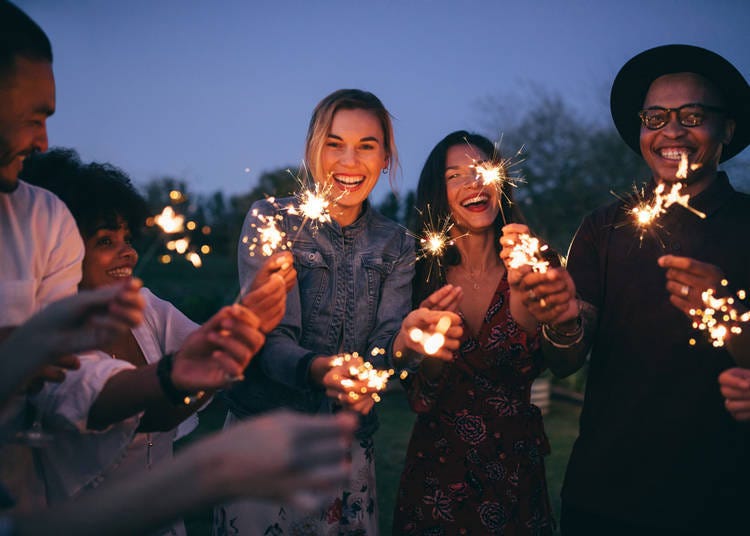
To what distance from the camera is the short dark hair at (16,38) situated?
2174mm

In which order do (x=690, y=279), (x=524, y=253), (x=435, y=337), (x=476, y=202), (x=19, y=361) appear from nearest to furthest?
(x=19, y=361) → (x=690, y=279) → (x=435, y=337) → (x=524, y=253) → (x=476, y=202)

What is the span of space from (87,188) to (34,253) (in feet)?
2.38

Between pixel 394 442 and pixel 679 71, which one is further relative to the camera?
pixel 394 442

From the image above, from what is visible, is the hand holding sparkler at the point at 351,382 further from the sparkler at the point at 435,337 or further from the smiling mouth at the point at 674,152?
the smiling mouth at the point at 674,152

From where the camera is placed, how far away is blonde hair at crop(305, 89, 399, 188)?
11.8 ft

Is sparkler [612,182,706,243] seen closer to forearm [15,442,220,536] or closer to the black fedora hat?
the black fedora hat

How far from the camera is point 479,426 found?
363 centimetres

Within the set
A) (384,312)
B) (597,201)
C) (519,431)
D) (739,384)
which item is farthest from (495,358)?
(597,201)

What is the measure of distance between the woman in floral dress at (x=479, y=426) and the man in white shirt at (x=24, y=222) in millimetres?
2150

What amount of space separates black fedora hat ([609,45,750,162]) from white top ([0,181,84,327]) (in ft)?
11.6

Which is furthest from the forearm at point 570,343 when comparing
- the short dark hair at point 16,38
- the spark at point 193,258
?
the short dark hair at point 16,38

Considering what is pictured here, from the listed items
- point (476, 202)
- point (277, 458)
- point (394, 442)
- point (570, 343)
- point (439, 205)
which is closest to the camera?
point (277, 458)

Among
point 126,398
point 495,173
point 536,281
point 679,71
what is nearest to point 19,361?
point 126,398

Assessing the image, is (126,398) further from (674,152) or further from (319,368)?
(674,152)
